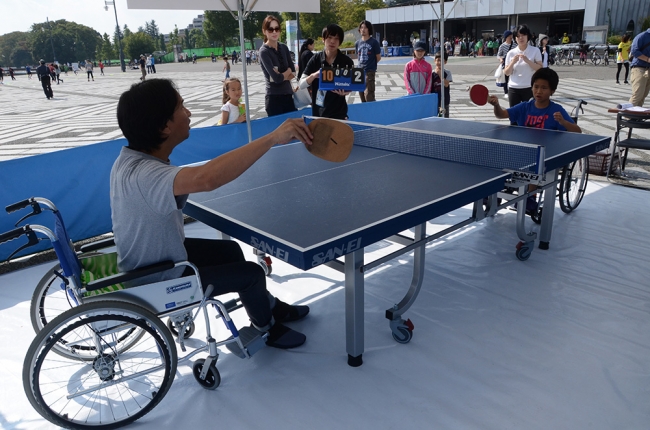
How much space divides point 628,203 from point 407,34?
5223cm

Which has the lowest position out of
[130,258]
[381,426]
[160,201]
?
[381,426]

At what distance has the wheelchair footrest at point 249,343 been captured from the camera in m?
Result: 2.67

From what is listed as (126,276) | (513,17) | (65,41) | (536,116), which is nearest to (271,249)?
(126,276)

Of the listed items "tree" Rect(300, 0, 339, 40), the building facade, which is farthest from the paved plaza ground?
"tree" Rect(300, 0, 339, 40)

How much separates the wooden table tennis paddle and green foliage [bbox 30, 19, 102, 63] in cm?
8729

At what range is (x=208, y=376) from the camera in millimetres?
2646

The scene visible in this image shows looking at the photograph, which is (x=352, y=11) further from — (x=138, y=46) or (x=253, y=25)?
(x=138, y=46)

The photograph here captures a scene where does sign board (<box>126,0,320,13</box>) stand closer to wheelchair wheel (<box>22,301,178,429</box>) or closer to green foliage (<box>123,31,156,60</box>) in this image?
wheelchair wheel (<box>22,301,178,429</box>)

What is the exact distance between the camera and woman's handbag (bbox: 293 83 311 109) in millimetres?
6830

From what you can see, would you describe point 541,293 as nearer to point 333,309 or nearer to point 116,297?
point 333,309

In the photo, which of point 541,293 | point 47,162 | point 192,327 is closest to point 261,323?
point 192,327

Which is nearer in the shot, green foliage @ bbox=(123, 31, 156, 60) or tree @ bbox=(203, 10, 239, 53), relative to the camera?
tree @ bbox=(203, 10, 239, 53)

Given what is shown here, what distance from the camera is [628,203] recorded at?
5297 millimetres

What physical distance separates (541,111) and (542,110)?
13mm
